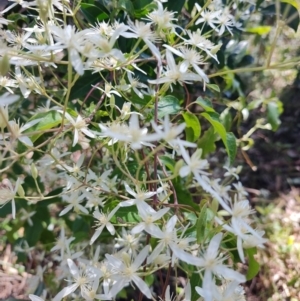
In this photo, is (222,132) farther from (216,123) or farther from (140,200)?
(140,200)

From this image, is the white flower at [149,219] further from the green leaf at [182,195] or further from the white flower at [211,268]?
the green leaf at [182,195]

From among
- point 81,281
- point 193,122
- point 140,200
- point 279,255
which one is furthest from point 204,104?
point 279,255

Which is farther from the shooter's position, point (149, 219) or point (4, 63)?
point (149, 219)

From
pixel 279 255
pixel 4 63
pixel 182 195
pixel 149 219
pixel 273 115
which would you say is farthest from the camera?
pixel 279 255

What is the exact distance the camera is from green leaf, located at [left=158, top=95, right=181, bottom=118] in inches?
28.8

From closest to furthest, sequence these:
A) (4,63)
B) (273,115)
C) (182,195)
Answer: (4,63), (182,195), (273,115)

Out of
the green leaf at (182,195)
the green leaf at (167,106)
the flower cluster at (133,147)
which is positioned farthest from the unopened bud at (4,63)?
the green leaf at (182,195)

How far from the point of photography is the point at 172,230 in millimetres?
627

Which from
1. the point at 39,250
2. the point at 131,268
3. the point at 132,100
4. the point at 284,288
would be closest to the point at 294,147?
the point at 284,288

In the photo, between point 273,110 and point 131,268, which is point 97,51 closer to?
point 131,268

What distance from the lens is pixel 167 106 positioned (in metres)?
0.74

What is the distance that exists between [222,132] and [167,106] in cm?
10

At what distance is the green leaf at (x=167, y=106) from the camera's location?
73 centimetres

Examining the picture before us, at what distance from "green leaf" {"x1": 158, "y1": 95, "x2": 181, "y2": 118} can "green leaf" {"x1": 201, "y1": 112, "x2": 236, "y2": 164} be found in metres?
0.05
